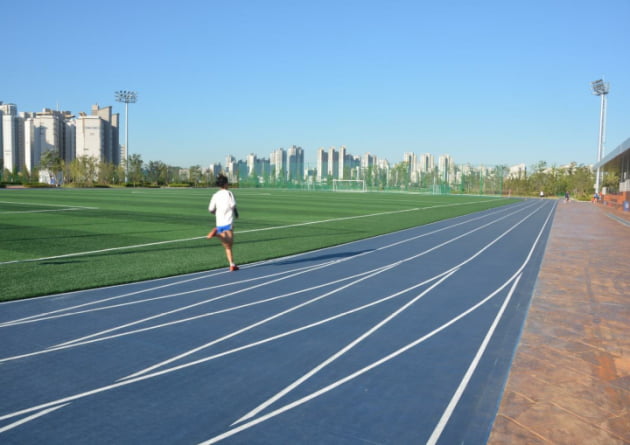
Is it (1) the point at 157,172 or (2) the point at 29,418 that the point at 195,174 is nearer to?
(1) the point at 157,172

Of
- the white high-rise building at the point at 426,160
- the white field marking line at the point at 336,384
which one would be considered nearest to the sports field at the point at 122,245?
the white field marking line at the point at 336,384

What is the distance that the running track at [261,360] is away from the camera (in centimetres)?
297

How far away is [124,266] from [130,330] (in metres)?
3.61

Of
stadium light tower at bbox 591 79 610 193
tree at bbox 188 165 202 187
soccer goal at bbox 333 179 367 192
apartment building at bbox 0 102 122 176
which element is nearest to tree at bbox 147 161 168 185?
tree at bbox 188 165 202 187

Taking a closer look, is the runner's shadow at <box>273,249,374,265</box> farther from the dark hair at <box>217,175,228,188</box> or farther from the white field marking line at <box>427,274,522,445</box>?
the white field marking line at <box>427,274,522,445</box>

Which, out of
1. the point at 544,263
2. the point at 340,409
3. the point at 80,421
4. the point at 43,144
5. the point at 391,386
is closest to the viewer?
the point at 80,421

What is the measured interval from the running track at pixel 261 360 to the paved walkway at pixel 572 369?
184mm

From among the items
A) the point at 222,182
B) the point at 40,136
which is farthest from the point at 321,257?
the point at 40,136

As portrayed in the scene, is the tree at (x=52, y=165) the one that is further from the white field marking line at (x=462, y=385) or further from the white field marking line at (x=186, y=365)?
the white field marking line at (x=462, y=385)

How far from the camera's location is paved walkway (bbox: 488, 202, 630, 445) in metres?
3.03

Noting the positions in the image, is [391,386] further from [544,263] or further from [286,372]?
[544,263]

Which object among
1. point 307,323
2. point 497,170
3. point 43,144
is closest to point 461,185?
point 497,170

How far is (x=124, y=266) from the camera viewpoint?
809 centimetres

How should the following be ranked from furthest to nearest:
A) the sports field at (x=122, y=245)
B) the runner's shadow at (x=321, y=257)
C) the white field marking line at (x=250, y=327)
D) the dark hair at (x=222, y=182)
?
the runner's shadow at (x=321, y=257), the dark hair at (x=222, y=182), the sports field at (x=122, y=245), the white field marking line at (x=250, y=327)
